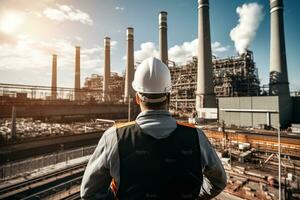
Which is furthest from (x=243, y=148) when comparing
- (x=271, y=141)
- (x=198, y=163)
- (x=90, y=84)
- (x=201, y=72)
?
(x=90, y=84)

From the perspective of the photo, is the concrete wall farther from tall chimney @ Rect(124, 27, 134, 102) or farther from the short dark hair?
the short dark hair

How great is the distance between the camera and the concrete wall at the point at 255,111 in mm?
23719

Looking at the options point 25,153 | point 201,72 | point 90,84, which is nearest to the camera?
point 25,153

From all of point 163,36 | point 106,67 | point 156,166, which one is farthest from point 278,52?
point 106,67

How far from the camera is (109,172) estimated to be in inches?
49.7

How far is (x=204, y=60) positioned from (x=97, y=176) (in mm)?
30503

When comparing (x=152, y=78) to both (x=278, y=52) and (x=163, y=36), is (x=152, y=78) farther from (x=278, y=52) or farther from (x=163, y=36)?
(x=163, y=36)

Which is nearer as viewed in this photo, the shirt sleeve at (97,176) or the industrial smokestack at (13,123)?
the shirt sleeve at (97,176)

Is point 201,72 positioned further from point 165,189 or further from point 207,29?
point 165,189

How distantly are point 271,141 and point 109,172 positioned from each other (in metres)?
19.0

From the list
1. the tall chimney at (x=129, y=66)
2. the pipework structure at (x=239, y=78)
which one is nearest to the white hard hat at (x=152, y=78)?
the tall chimney at (x=129, y=66)

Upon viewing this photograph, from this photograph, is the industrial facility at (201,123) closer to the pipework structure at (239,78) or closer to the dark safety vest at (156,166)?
the pipework structure at (239,78)

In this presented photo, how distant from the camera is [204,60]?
96.8 feet

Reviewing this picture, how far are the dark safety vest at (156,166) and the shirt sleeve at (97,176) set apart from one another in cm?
13
